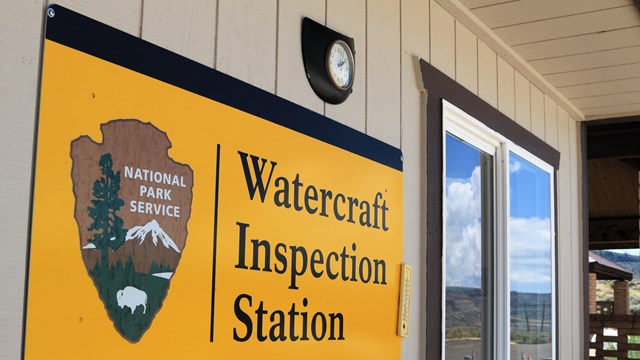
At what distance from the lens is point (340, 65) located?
7.72 ft

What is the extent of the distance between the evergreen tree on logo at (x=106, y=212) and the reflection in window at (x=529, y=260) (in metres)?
2.30

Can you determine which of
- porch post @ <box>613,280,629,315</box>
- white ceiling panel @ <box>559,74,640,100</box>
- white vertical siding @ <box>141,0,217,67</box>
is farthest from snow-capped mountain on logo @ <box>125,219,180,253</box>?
porch post @ <box>613,280,629,315</box>

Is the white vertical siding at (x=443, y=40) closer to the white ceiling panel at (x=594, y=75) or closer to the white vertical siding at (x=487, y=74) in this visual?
the white vertical siding at (x=487, y=74)

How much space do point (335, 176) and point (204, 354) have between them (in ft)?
2.20

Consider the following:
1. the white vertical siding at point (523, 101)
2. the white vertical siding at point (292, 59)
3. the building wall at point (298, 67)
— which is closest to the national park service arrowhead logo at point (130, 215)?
the building wall at point (298, 67)

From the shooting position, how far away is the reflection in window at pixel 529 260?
362cm

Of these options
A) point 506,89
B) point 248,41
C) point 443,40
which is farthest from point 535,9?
point 248,41

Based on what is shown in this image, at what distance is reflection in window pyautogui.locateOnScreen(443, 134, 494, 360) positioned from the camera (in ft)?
9.87

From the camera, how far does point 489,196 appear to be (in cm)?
344

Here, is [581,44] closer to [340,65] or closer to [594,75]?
[594,75]

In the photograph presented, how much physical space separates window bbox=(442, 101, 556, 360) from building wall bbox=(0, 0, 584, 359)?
20 centimetres

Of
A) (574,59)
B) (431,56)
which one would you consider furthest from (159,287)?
(574,59)

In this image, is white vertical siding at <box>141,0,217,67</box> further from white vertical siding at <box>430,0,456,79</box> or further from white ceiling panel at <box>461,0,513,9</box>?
white ceiling panel at <box>461,0,513,9</box>

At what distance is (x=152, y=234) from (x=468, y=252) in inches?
70.9
